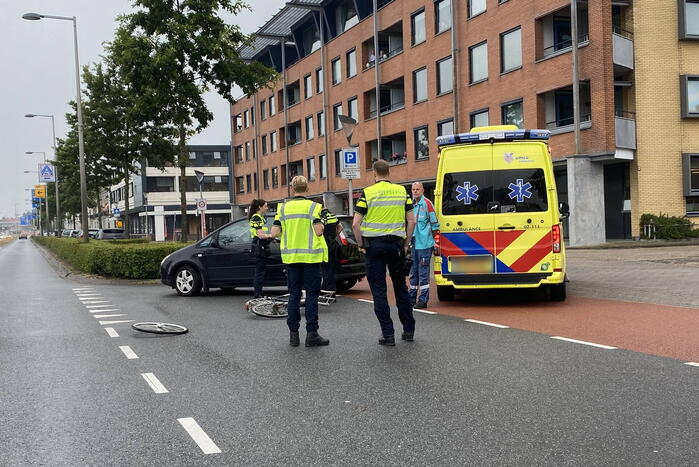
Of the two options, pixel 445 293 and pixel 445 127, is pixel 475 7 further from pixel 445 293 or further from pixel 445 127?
pixel 445 293

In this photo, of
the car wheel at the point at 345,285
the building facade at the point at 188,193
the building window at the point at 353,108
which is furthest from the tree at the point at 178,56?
the building facade at the point at 188,193

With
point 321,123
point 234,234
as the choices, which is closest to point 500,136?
point 234,234

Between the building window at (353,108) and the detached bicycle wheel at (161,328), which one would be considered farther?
the building window at (353,108)

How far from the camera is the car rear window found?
10.4 metres

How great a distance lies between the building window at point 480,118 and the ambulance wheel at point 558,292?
815 inches

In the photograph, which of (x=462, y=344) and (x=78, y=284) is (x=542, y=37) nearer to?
(x=78, y=284)

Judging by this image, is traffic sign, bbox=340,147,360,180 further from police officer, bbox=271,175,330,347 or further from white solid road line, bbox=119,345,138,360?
white solid road line, bbox=119,345,138,360

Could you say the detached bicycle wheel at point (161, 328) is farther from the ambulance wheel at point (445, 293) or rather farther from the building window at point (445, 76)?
the building window at point (445, 76)

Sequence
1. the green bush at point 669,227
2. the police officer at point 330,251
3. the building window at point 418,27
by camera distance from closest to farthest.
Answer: the police officer at point 330,251 < the green bush at point 669,227 < the building window at point 418,27

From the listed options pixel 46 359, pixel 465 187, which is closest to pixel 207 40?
pixel 465 187

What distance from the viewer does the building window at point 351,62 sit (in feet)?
137

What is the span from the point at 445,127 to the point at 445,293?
2371 centimetres

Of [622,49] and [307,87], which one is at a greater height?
[307,87]

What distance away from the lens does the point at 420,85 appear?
118 feet
